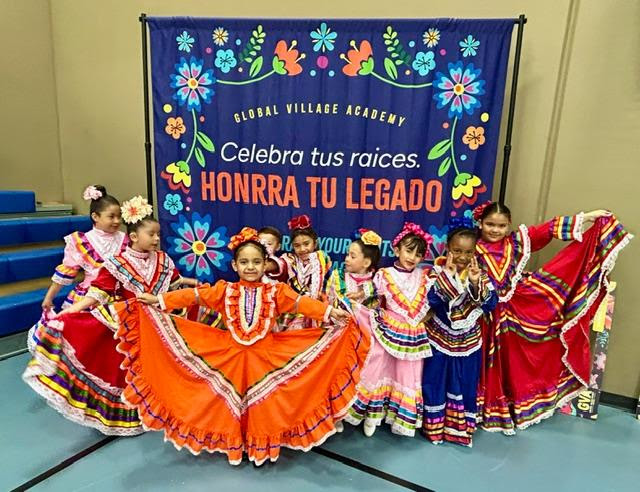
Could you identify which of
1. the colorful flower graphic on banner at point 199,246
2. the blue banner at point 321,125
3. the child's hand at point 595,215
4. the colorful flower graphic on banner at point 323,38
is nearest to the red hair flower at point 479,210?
the blue banner at point 321,125

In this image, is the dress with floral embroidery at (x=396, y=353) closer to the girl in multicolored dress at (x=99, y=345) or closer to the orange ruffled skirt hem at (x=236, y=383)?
the orange ruffled skirt hem at (x=236, y=383)

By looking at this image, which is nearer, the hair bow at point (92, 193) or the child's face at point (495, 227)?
the child's face at point (495, 227)

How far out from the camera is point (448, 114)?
2566mm

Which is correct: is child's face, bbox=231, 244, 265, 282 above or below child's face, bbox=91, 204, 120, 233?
below

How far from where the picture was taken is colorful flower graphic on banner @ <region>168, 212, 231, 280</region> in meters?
2.92

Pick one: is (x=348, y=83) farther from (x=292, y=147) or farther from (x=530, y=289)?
(x=530, y=289)

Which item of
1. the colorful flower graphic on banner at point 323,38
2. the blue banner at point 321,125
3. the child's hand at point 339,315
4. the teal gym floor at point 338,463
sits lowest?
the teal gym floor at point 338,463

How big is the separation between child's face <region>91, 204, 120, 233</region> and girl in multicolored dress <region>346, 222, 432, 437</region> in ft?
5.28

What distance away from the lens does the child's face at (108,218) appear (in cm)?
253

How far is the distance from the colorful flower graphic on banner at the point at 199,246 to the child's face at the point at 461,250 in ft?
5.11

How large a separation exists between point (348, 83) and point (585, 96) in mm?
1469

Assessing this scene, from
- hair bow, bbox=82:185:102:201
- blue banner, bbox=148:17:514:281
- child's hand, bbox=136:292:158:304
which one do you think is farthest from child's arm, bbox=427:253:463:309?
hair bow, bbox=82:185:102:201

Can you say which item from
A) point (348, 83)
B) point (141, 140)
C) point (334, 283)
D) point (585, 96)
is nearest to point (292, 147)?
point (348, 83)

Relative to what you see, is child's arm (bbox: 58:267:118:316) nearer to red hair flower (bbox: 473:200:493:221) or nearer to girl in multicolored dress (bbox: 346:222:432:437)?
girl in multicolored dress (bbox: 346:222:432:437)
